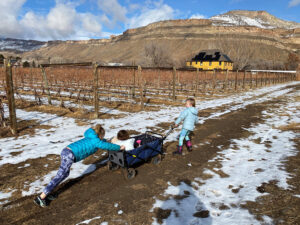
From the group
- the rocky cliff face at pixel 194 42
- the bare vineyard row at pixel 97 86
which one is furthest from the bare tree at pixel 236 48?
the bare vineyard row at pixel 97 86

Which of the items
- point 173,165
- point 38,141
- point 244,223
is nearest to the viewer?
point 244,223

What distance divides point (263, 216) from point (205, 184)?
3.66ft

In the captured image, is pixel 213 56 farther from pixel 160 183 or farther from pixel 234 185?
pixel 160 183

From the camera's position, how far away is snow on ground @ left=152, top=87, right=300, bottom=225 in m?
3.04

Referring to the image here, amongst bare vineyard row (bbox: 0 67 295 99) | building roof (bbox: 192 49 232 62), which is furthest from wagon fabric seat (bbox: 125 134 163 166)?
building roof (bbox: 192 49 232 62)

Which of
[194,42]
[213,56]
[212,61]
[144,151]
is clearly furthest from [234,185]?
[194,42]

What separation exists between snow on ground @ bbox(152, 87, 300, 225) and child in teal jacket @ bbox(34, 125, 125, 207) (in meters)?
1.43

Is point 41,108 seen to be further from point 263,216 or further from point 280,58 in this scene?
point 280,58

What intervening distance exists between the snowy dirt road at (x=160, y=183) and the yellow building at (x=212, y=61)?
265 feet

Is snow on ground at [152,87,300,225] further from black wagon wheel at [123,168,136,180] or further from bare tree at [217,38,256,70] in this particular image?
bare tree at [217,38,256,70]

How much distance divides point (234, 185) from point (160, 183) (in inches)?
55.4

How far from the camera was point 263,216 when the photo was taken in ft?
9.88

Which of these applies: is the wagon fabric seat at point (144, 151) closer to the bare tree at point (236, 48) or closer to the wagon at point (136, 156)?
the wagon at point (136, 156)

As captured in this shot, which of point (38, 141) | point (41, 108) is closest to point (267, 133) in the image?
point (38, 141)
